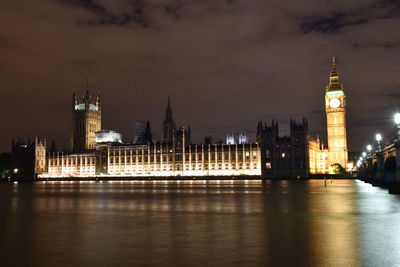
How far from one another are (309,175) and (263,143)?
1693 cm

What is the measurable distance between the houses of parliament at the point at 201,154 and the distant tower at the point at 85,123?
0.73 meters

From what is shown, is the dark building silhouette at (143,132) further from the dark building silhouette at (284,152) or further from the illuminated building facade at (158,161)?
the dark building silhouette at (284,152)

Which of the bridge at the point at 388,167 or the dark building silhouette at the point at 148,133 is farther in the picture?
the dark building silhouette at the point at 148,133

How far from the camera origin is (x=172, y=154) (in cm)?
14912

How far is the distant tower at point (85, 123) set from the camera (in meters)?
188

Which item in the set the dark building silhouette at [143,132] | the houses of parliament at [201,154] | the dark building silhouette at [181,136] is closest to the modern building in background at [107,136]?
the houses of parliament at [201,154]

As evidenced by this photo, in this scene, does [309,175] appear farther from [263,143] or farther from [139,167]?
[139,167]

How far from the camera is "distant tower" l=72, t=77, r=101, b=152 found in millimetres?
187750

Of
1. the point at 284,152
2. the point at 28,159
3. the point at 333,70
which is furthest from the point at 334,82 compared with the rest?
the point at 28,159

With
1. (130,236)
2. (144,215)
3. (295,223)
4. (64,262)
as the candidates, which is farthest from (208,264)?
(144,215)

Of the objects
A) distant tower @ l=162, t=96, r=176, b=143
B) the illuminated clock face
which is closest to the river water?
the illuminated clock face

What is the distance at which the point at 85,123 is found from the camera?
18900 cm

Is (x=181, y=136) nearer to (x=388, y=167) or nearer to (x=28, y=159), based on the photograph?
(x=28, y=159)

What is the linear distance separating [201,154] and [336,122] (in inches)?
1725
